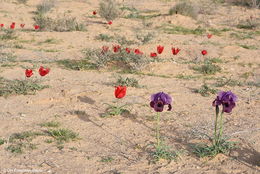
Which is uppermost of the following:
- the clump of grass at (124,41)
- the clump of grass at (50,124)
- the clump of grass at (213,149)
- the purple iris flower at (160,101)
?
the purple iris flower at (160,101)

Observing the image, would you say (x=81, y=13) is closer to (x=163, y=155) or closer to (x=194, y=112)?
(x=194, y=112)

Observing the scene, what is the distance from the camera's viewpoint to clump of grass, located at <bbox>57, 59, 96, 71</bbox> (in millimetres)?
7432

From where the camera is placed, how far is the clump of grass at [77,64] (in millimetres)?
7432

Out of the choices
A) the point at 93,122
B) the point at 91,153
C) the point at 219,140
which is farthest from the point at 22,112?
the point at 219,140

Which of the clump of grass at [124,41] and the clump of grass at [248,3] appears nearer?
the clump of grass at [124,41]

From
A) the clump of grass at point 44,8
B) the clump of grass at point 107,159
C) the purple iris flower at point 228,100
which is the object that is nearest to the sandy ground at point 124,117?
the clump of grass at point 107,159

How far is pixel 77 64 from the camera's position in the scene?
765 centimetres

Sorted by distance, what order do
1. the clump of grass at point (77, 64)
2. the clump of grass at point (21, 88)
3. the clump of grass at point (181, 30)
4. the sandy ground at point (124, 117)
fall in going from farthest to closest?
1. the clump of grass at point (181, 30)
2. the clump of grass at point (77, 64)
3. the clump of grass at point (21, 88)
4. the sandy ground at point (124, 117)

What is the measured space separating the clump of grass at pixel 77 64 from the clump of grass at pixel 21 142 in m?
3.26

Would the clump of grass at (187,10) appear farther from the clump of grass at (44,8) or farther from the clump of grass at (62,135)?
the clump of grass at (62,135)

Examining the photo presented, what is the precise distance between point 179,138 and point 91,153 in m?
0.95

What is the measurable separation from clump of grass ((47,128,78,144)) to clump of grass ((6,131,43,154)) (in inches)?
6.2

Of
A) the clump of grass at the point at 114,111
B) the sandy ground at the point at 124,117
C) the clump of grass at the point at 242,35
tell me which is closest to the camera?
the sandy ground at the point at 124,117

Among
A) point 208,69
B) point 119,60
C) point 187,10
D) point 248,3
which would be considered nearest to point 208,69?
point 208,69
